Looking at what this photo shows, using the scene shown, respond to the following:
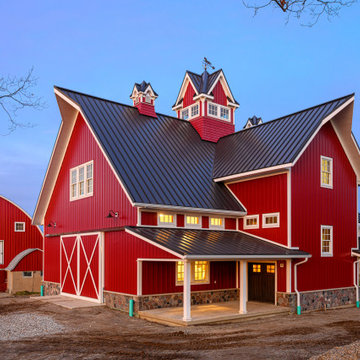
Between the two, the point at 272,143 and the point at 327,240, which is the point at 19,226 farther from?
the point at 327,240

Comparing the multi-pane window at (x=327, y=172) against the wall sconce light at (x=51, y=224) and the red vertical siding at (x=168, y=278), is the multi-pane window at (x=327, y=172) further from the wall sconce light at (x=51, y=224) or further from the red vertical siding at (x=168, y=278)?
the wall sconce light at (x=51, y=224)

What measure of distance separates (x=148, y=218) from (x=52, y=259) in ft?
31.9

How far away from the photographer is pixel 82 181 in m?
21.2

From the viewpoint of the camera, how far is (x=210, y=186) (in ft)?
65.8

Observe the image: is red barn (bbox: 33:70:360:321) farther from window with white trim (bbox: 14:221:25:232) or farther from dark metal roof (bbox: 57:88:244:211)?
window with white trim (bbox: 14:221:25:232)

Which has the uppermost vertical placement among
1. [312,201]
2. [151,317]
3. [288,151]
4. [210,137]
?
[210,137]

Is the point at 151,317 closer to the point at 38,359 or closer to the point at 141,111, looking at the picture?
the point at 38,359

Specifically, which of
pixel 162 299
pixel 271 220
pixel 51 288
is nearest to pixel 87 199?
pixel 162 299

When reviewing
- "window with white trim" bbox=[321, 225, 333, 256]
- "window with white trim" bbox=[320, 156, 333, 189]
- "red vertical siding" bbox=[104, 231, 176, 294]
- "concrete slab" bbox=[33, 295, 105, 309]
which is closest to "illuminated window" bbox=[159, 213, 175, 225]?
"red vertical siding" bbox=[104, 231, 176, 294]

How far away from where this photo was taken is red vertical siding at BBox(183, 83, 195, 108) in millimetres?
26333

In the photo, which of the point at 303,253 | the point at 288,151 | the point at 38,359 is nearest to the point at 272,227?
the point at 303,253

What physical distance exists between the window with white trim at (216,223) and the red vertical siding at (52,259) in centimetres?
922

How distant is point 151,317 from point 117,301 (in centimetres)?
271

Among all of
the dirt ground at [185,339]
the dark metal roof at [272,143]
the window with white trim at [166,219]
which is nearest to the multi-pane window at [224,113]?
the dark metal roof at [272,143]
